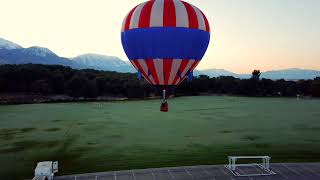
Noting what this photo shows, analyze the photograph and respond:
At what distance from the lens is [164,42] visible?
27203 millimetres

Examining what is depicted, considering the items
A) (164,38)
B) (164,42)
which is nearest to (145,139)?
(164,42)

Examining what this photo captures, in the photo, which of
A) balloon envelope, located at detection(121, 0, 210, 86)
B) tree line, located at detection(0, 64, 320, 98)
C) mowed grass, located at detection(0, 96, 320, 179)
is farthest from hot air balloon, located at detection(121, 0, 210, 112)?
tree line, located at detection(0, 64, 320, 98)

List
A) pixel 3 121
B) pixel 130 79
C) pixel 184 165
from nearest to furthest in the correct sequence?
pixel 184 165 < pixel 3 121 < pixel 130 79

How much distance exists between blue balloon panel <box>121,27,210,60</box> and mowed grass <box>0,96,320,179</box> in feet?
30.6

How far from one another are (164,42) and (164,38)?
29 centimetres

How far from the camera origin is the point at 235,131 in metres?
48.7

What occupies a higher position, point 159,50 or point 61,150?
point 159,50

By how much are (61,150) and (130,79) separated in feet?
274

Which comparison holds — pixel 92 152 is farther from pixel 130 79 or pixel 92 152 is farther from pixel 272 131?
pixel 130 79

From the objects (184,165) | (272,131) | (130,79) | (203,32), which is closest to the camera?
(203,32)

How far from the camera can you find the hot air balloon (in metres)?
27.1

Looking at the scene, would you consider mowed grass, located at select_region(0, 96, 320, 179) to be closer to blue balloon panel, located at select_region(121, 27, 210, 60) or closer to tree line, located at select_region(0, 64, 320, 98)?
blue balloon panel, located at select_region(121, 27, 210, 60)

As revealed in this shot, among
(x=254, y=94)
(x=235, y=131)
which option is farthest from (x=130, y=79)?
(x=235, y=131)

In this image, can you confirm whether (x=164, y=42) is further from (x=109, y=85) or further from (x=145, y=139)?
(x=109, y=85)
